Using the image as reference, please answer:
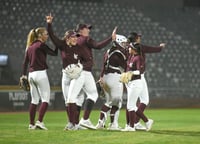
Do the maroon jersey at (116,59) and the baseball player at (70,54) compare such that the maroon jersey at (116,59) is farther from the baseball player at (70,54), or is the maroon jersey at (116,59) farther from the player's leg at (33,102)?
the player's leg at (33,102)

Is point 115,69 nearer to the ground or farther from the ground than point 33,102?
farther from the ground

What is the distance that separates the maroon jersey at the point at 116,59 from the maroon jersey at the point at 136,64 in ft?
1.09

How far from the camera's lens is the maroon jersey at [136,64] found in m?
10.3

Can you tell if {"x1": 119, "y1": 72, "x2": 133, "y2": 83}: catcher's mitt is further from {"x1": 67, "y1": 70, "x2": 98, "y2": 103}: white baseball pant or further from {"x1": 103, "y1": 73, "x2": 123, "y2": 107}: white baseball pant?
{"x1": 67, "y1": 70, "x2": 98, "y2": 103}: white baseball pant

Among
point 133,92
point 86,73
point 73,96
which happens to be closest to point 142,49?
point 133,92

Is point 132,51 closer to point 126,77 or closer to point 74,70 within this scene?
point 126,77

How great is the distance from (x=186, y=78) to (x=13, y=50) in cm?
852

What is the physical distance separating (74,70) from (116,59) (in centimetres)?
107

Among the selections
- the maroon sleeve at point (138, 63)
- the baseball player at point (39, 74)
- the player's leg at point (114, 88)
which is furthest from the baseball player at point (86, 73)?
the maroon sleeve at point (138, 63)

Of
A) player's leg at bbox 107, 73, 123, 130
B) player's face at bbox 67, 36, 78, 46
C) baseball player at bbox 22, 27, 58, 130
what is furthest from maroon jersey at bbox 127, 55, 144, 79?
baseball player at bbox 22, 27, 58, 130

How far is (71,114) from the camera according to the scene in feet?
34.2

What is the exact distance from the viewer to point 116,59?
11.0 m

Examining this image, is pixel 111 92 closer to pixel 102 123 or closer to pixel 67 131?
pixel 102 123

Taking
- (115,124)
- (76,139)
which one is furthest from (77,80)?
(76,139)
